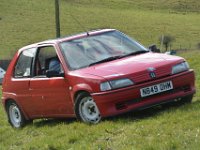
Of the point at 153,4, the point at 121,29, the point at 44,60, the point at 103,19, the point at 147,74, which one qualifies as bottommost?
the point at 153,4

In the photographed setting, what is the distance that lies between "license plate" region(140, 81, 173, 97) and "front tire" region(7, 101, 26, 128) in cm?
296

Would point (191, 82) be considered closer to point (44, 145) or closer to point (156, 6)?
point (44, 145)

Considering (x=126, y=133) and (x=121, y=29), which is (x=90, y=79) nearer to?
(x=126, y=133)

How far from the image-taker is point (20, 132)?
9.92 metres

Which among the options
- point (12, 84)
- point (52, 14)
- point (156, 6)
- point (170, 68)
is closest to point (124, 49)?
point (170, 68)

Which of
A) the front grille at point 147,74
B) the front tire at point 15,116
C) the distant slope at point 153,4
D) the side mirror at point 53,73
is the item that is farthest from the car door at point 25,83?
the distant slope at point 153,4

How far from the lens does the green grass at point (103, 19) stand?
74.8 metres

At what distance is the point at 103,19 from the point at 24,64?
77.3 meters

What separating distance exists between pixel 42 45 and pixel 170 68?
8.04 feet

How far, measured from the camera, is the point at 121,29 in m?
81.1

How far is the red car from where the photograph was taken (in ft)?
27.7

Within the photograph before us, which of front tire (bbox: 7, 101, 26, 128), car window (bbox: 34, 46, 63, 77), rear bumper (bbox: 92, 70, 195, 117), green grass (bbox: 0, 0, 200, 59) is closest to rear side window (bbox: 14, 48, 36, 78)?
car window (bbox: 34, 46, 63, 77)

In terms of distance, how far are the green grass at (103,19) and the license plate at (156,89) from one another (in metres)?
59.5

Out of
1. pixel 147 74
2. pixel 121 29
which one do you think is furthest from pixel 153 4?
pixel 147 74
